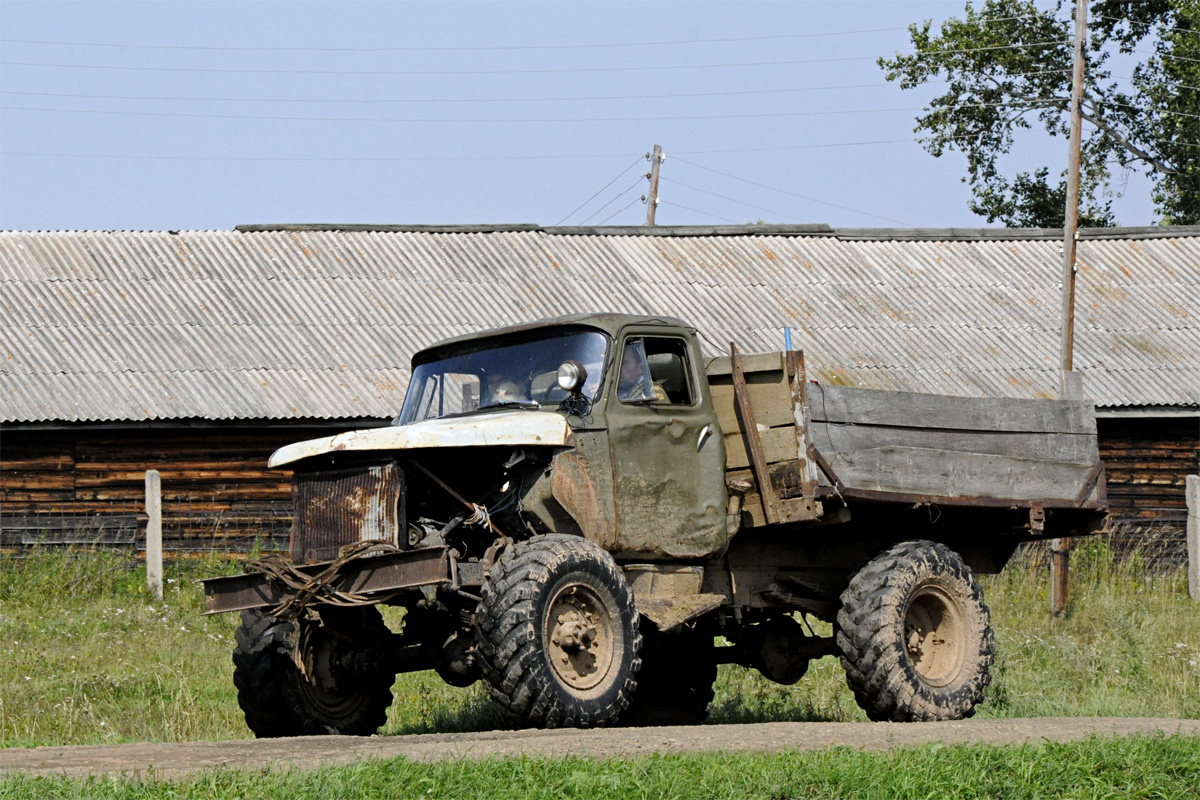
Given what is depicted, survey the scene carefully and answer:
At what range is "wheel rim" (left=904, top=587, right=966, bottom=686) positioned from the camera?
9.91m

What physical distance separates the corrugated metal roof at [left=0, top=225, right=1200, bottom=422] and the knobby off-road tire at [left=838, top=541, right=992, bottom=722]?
34.1 ft

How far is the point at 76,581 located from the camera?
1697cm

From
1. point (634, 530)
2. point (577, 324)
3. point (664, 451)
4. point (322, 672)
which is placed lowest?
point (322, 672)

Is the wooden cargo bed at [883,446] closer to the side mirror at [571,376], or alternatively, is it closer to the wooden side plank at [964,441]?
the wooden side plank at [964,441]

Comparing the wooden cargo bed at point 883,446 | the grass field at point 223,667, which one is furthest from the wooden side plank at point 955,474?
the grass field at point 223,667

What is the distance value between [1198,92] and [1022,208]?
4.79 meters

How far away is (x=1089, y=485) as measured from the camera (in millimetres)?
10594

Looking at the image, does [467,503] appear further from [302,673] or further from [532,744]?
[532,744]

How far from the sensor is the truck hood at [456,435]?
799cm

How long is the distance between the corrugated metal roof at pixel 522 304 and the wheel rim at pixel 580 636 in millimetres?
11296

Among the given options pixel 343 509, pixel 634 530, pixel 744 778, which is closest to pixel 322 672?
pixel 343 509

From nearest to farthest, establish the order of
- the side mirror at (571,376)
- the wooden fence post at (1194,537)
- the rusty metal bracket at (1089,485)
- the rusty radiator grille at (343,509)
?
the rusty radiator grille at (343,509) → the side mirror at (571,376) → the rusty metal bracket at (1089,485) → the wooden fence post at (1194,537)

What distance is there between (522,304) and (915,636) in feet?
42.6

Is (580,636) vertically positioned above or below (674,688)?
above
